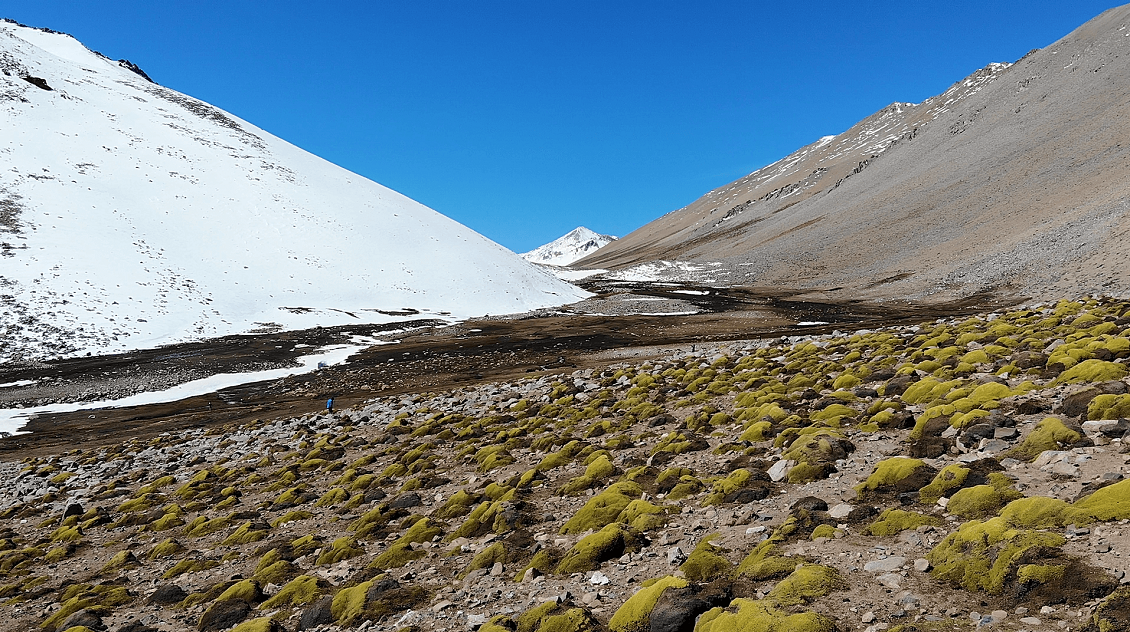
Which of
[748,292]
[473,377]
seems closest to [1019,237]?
[748,292]

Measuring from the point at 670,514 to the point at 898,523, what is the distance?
346 centimetres

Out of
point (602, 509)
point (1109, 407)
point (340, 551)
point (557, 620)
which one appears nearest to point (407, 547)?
point (340, 551)

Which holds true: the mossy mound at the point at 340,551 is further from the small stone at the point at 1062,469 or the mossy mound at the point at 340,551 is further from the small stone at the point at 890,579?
the small stone at the point at 1062,469

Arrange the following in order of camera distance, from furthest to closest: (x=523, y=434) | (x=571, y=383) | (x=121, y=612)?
(x=571, y=383) → (x=523, y=434) → (x=121, y=612)

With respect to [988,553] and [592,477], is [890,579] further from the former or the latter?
[592,477]

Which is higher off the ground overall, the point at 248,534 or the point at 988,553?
the point at 988,553

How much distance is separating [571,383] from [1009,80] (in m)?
194

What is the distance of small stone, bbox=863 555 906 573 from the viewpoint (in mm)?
6664

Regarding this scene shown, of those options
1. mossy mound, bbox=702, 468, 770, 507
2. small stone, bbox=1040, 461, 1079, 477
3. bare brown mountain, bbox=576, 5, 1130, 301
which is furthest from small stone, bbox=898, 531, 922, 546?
bare brown mountain, bbox=576, 5, 1130, 301

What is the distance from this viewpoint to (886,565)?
6.74 meters

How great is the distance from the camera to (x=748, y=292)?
304ft

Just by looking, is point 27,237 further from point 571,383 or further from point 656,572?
point 656,572

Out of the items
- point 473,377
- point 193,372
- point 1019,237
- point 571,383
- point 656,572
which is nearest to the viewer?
point 656,572

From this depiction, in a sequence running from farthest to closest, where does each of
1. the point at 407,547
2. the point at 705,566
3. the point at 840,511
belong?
the point at 407,547 → the point at 840,511 → the point at 705,566
